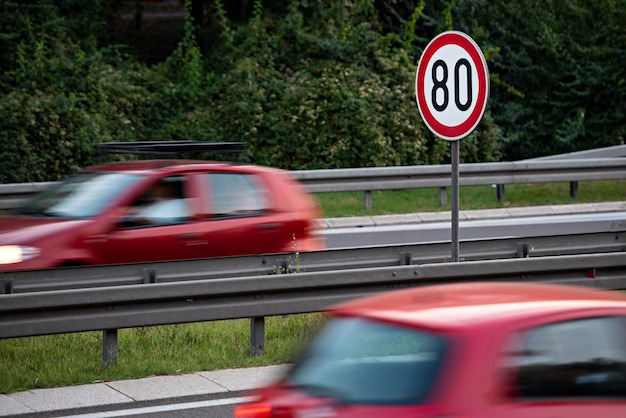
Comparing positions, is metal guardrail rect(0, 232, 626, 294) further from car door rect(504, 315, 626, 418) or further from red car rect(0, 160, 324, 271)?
car door rect(504, 315, 626, 418)

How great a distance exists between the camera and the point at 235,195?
11.0m

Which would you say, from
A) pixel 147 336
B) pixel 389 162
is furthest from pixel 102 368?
pixel 389 162

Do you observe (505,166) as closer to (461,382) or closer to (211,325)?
(211,325)

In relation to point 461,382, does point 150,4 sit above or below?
above

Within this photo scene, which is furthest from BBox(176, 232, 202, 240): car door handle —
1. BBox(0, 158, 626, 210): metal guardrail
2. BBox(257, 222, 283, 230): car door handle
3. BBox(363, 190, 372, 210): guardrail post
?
BBox(363, 190, 372, 210): guardrail post

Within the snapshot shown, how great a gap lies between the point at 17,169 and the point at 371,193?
19.6ft

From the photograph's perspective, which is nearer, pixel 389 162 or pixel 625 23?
pixel 389 162

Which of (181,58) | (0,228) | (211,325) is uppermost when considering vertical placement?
(181,58)

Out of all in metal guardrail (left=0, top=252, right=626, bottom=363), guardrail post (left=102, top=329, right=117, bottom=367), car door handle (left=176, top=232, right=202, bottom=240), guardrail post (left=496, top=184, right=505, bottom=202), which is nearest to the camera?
metal guardrail (left=0, top=252, right=626, bottom=363)

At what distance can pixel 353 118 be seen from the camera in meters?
21.3

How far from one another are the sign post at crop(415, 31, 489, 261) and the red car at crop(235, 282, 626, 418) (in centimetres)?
399

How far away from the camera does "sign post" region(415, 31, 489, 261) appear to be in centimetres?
889

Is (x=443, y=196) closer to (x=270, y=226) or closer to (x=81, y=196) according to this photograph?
(x=270, y=226)

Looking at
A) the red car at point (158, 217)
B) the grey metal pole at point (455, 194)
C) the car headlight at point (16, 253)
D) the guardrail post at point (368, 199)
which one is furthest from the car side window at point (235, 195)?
the guardrail post at point (368, 199)
